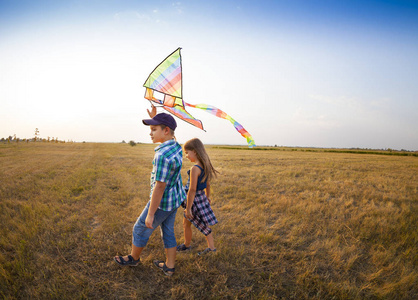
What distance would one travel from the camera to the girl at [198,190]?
10.3 ft

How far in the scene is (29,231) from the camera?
392cm

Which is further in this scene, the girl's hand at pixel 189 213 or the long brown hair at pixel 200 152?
the girl's hand at pixel 189 213

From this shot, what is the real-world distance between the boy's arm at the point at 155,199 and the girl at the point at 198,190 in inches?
27.3

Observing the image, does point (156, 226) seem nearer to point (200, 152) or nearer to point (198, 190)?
point (198, 190)

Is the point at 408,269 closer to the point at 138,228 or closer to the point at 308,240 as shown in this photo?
the point at 308,240

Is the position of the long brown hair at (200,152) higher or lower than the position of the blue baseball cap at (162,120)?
lower

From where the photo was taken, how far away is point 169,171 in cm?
249

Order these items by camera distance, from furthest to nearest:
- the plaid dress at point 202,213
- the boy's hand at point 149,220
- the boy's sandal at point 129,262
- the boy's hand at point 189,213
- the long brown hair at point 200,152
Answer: the plaid dress at point 202,213, the boy's hand at point 189,213, the long brown hair at point 200,152, the boy's sandal at point 129,262, the boy's hand at point 149,220

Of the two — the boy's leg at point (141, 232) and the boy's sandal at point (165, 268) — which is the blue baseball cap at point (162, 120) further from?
the boy's sandal at point (165, 268)

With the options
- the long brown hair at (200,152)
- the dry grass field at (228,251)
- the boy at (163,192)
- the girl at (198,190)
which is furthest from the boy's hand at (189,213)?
the dry grass field at (228,251)

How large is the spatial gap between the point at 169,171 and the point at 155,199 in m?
0.40

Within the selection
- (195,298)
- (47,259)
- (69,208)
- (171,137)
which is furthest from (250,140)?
(69,208)

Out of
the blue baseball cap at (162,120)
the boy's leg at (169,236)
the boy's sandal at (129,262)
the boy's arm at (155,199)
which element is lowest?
the boy's sandal at (129,262)

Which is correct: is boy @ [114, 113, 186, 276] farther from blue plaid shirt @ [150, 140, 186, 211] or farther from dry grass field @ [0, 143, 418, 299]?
dry grass field @ [0, 143, 418, 299]
